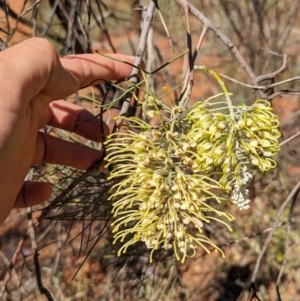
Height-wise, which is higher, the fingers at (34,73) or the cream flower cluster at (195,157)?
the fingers at (34,73)

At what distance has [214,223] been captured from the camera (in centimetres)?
232

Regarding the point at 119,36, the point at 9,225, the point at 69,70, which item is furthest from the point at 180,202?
the point at 119,36

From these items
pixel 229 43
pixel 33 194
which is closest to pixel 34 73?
pixel 229 43

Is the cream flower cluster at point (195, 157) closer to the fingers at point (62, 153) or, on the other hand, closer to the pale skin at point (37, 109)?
the pale skin at point (37, 109)

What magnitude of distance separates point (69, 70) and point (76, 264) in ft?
4.55

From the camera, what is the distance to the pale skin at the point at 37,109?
0.94 metres

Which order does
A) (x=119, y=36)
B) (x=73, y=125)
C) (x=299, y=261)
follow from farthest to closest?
(x=119, y=36) < (x=299, y=261) < (x=73, y=125)

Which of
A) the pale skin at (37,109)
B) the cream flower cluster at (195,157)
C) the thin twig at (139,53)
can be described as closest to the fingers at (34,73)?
the pale skin at (37,109)

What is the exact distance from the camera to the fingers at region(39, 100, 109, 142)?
1313mm

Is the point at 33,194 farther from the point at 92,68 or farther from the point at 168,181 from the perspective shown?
the point at 168,181

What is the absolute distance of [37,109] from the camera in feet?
3.59

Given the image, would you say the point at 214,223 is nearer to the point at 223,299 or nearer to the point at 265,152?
the point at 223,299

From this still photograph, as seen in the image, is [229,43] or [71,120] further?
[71,120]

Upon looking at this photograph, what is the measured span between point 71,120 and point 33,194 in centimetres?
22
